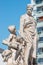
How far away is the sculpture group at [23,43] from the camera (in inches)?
462

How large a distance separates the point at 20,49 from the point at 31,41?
952mm

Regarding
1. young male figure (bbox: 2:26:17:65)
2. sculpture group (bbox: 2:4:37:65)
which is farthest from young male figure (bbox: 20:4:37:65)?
young male figure (bbox: 2:26:17:65)

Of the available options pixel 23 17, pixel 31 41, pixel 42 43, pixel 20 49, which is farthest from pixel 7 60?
pixel 42 43

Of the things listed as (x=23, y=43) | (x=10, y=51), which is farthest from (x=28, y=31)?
(x=10, y=51)

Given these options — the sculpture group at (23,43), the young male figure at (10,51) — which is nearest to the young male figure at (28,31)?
the sculpture group at (23,43)

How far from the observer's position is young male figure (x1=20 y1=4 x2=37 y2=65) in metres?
12.7

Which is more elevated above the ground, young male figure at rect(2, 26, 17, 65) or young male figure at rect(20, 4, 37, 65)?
young male figure at rect(20, 4, 37, 65)

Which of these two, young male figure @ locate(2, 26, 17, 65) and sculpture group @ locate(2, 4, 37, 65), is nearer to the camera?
young male figure @ locate(2, 26, 17, 65)

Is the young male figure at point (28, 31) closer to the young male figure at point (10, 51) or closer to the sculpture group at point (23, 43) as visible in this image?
the sculpture group at point (23, 43)

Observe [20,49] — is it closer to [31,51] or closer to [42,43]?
[31,51]

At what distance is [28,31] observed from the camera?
13109mm

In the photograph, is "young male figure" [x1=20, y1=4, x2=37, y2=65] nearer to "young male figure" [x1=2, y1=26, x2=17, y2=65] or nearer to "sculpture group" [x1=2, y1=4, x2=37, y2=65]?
"sculpture group" [x1=2, y1=4, x2=37, y2=65]

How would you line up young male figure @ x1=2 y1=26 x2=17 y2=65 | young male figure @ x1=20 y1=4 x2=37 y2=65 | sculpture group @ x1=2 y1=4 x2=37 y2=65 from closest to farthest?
young male figure @ x1=2 y1=26 x2=17 y2=65 → sculpture group @ x1=2 y1=4 x2=37 y2=65 → young male figure @ x1=20 y1=4 x2=37 y2=65

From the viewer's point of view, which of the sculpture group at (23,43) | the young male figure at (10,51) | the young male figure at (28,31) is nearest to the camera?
the young male figure at (10,51)
